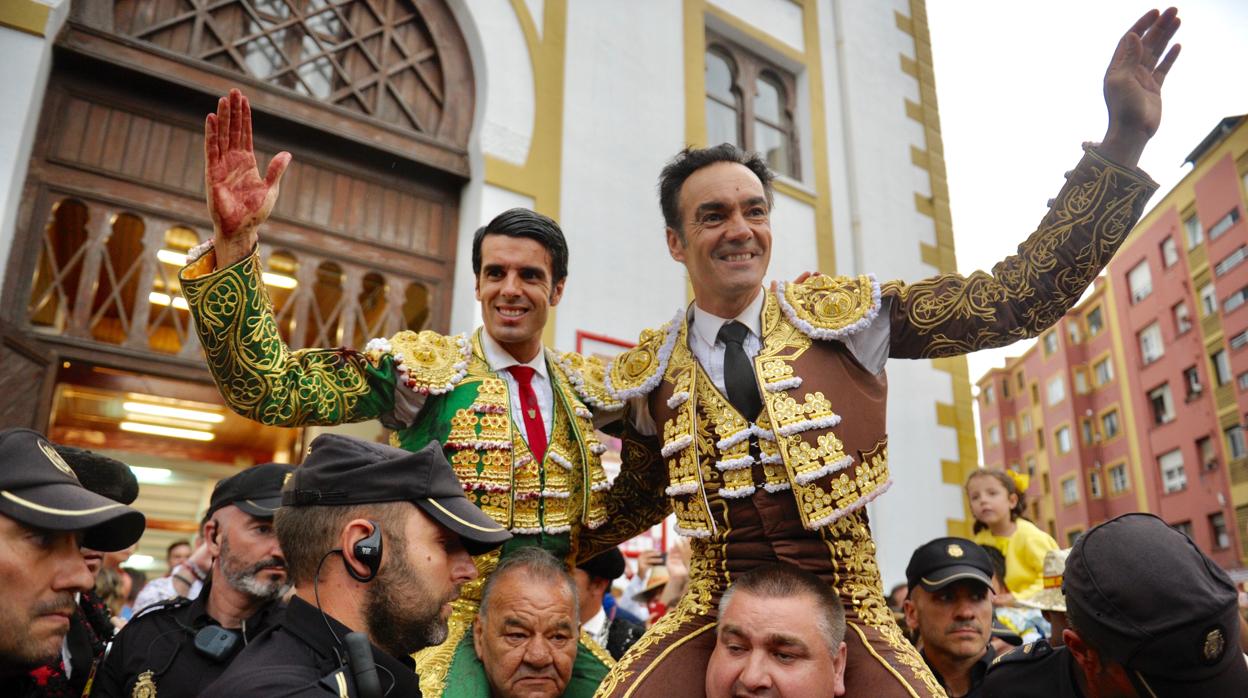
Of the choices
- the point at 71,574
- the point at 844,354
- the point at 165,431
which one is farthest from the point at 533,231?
the point at 165,431

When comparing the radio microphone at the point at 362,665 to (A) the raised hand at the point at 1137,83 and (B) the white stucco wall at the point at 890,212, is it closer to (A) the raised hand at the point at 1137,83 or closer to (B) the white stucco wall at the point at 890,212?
(A) the raised hand at the point at 1137,83

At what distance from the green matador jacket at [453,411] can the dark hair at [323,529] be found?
497mm

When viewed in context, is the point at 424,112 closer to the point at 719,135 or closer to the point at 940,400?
the point at 719,135

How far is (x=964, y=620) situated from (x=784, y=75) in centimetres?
675

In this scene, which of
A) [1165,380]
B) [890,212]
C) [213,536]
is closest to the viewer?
[213,536]

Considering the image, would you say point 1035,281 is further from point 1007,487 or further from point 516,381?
point 1007,487

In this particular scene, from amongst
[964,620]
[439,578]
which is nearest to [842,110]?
[964,620]

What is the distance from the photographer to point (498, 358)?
2.81 m

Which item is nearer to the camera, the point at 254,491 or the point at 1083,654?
the point at 1083,654

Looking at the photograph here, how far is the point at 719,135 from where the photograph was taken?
8234 millimetres

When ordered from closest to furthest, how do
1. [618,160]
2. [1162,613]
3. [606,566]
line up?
[1162,613], [606,566], [618,160]

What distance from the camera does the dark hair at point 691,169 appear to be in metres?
2.62

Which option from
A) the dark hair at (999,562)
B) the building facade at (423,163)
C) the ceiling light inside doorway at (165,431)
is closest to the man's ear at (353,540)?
the building facade at (423,163)

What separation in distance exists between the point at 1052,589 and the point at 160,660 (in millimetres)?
3930
